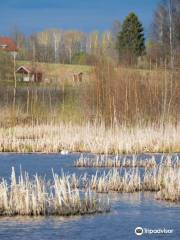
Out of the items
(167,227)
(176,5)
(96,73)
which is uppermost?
(176,5)

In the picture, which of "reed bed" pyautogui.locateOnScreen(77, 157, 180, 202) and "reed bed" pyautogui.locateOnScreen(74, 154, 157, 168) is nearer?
"reed bed" pyautogui.locateOnScreen(77, 157, 180, 202)

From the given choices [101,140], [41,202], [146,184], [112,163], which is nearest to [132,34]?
[101,140]

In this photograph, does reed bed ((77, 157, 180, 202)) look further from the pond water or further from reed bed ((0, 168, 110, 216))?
reed bed ((0, 168, 110, 216))

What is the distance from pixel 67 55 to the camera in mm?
94375

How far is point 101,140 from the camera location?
20391 millimetres

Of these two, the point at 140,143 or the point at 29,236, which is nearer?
the point at 29,236

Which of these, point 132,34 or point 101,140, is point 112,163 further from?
point 132,34

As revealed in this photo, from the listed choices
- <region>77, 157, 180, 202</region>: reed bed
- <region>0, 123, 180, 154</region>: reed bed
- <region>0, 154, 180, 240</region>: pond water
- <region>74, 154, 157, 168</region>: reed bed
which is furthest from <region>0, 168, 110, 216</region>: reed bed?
<region>0, 123, 180, 154</region>: reed bed

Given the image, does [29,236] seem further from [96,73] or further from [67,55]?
[67,55]

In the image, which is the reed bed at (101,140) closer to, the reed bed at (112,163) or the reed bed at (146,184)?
the reed bed at (112,163)

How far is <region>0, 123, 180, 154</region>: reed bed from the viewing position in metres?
19.9

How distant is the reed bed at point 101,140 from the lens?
19.9 m

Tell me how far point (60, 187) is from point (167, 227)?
1766mm

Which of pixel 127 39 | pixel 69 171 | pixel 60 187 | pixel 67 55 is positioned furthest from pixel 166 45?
pixel 67 55
